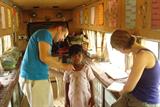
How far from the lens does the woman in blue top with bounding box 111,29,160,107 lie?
4.98ft

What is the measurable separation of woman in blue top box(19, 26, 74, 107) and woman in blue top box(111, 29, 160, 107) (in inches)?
28.6

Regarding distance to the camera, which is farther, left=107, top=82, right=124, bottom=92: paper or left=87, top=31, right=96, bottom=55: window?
left=87, top=31, right=96, bottom=55: window

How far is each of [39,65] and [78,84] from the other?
0.62 m

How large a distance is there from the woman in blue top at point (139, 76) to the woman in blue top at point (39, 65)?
28.6 inches

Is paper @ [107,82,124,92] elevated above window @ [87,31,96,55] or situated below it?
below

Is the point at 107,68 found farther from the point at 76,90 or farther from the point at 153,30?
the point at 153,30

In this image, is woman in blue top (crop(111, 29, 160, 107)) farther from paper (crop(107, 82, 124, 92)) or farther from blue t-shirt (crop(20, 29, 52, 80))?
blue t-shirt (crop(20, 29, 52, 80))

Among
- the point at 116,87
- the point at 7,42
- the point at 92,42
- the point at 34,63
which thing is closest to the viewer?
the point at 34,63

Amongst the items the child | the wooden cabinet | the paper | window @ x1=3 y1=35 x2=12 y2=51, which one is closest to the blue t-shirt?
the child

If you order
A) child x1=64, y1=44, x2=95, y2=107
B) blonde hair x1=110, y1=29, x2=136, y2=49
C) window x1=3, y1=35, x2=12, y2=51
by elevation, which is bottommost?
child x1=64, y1=44, x2=95, y2=107

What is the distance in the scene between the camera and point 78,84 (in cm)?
278

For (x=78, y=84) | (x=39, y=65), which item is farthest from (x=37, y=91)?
(x=78, y=84)

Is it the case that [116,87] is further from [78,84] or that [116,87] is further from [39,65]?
[39,65]

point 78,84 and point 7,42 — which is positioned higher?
point 7,42
